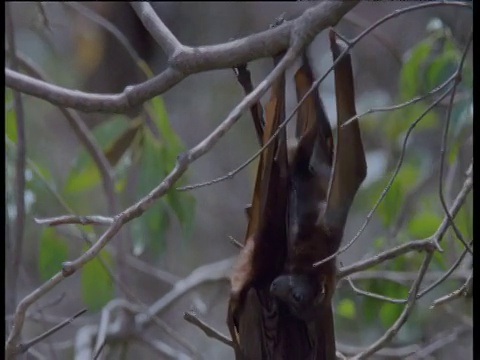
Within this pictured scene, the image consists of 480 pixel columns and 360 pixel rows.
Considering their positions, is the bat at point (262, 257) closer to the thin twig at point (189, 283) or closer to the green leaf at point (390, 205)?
the green leaf at point (390, 205)

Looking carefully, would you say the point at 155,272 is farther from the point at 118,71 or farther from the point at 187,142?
the point at 118,71

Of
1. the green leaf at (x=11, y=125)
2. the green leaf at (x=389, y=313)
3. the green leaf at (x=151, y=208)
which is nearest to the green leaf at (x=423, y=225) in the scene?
the green leaf at (x=389, y=313)

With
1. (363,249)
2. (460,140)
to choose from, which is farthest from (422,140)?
(460,140)

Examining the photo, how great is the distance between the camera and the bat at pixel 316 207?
100 centimetres

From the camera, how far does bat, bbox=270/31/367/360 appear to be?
1.00 m

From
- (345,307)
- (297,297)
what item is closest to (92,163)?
(345,307)

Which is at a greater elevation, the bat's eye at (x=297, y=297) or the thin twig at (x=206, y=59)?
the thin twig at (x=206, y=59)

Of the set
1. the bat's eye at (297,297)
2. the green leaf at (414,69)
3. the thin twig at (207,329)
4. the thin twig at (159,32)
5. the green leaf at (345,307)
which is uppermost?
the green leaf at (414,69)

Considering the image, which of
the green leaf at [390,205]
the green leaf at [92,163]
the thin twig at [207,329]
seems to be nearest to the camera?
the thin twig at [207,329]

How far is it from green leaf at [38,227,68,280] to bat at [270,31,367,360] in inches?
16.9

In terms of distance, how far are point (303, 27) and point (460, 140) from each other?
448 mm

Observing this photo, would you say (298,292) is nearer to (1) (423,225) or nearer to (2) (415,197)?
(1) (423,225)

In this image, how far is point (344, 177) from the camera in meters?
1.01

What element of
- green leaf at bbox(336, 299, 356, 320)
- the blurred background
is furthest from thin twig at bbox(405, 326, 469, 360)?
green leaf at bbox(336, 299, 356, 320)
